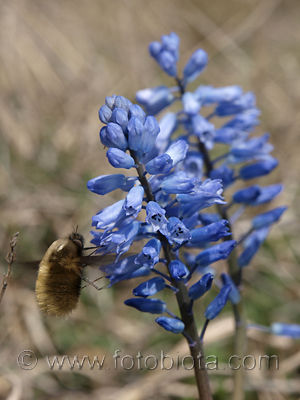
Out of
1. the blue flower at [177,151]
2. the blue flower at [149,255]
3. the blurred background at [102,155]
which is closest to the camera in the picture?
the blue flower at [149,255]

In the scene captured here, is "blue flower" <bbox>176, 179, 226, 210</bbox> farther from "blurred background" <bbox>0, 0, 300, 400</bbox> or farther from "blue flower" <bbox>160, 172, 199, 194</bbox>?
"blurred background" <bbox>0, 0, 300, 400</bbox>

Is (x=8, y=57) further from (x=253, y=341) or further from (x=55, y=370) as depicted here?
(x=253, y=341)

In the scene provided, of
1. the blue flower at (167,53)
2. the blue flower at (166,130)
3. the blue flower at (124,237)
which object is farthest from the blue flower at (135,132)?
the blue flower at (167,53)

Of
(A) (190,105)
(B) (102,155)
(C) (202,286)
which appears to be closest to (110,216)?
(C) (202,286)

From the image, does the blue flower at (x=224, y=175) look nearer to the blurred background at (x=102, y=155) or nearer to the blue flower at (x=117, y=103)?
the blue flower at (x=117, y=103)

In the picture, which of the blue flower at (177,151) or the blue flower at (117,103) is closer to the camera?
the blue flower at (117,103)

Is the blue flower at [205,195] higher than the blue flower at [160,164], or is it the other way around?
the blue flower at [160,164]

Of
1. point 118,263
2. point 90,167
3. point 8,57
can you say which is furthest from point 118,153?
point 8,57
